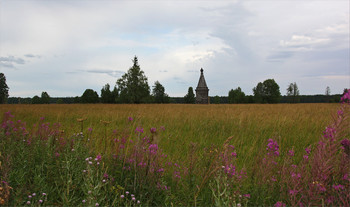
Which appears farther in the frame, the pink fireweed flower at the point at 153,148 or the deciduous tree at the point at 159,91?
the deciduous tree at the point at 159,91

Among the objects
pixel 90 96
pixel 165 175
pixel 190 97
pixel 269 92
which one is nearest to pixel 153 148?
pixel 165 175

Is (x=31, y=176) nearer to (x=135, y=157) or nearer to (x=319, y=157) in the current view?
(x=135, y=157)

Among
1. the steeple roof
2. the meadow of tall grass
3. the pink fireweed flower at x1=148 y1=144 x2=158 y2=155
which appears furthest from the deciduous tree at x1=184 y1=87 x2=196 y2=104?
the pink fireweed flower at x1=148 y1=144 x2=158 y2=155

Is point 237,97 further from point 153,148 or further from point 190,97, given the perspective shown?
point 153,148

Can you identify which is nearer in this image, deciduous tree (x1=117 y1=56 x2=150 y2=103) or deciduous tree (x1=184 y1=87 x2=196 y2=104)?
deciduous tree (x1=117 y1=56 x2=150 y2=103)

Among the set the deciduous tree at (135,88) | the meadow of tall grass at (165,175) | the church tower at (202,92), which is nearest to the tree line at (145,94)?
the deciduous tree at (135,88)

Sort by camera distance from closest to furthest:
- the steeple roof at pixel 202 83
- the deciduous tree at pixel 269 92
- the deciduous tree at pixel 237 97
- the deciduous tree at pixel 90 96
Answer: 1. the steeple roof at pixel 202 83
2. the deciduous tree at pixel 269 92
3. the deciduous tree at pixel 237 97
4. the deciduous tree at pixel 90 96

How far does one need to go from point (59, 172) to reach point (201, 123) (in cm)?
483

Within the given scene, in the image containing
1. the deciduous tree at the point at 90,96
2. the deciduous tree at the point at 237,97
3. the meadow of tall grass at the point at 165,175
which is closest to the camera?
the meadow of tall grass at the point at 165,175

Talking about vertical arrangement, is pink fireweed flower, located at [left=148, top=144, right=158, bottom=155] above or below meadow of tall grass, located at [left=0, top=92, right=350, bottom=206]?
above

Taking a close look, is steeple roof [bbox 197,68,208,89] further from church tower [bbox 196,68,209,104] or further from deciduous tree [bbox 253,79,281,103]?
deciduous tree [bbox 253,79,281,103]

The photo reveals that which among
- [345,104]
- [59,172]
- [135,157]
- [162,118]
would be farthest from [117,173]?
[162,118]

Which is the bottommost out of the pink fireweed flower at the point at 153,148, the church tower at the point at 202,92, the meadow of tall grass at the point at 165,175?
the meadow of tall grass at the point at 165,175

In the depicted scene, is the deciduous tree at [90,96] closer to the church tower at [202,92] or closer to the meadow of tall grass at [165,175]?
the church tower at [202,92]
